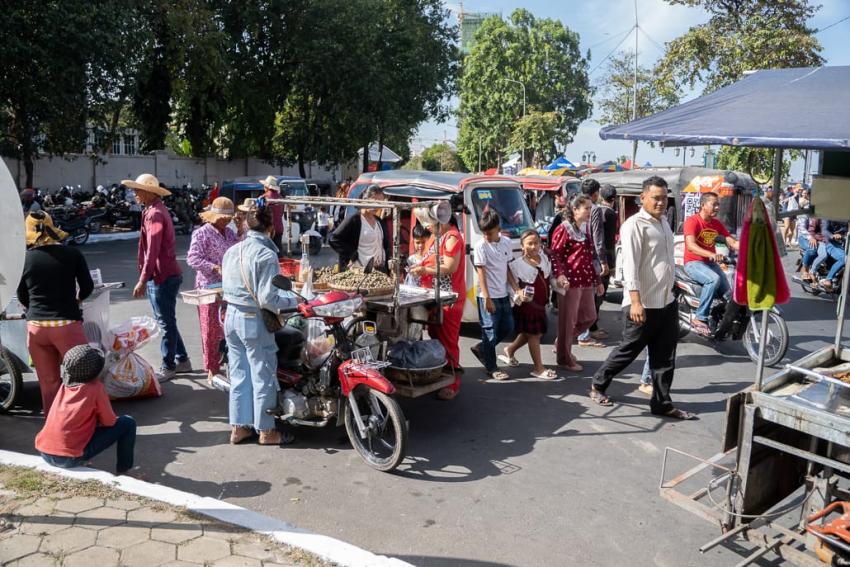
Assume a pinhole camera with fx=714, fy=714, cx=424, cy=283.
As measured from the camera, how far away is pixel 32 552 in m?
3.61

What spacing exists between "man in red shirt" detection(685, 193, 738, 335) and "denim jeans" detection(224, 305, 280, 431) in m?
4.98

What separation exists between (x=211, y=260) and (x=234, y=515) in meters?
3.10

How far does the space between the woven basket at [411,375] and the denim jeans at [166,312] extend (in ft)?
8.13

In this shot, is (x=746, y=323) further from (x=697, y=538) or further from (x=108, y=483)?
(x=108, y=483)

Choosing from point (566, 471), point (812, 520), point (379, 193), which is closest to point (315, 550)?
point (566, 471)

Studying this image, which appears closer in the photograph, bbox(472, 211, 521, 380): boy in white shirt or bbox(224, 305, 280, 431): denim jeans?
bbox(224, 305, 280, 431): denim jeans

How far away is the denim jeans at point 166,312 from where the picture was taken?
21.7 ft

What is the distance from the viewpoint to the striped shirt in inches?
217

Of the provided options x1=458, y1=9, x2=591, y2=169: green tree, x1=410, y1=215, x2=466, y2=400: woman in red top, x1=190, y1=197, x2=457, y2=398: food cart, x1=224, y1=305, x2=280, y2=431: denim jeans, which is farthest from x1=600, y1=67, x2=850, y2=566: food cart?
x1=458, y1=9, x2=591, y2=169: green tree

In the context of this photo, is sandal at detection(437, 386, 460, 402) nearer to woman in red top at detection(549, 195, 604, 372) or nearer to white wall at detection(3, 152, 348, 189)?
woman in red top at detection(549, 195, 604, 372)

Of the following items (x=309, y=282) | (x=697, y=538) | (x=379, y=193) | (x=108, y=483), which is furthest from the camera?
(x=379, y=193)

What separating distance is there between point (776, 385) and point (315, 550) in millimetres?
2581

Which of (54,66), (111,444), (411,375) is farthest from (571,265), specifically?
(54,66)

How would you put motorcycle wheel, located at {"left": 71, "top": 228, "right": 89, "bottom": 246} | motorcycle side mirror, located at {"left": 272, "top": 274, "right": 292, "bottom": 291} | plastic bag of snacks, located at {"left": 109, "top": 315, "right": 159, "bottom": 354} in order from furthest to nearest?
motorcycle wheel, located at {"left": 71, "top": 228, "right": 89, "bottom": 246} → plastic bag of snacks, located at {"left": 109, "top": 315, "right": 159, "bottom": 354} → motorcycle side mirror, located at {"left": 272, "top": 274, "right": 292, "bottom": 291}
